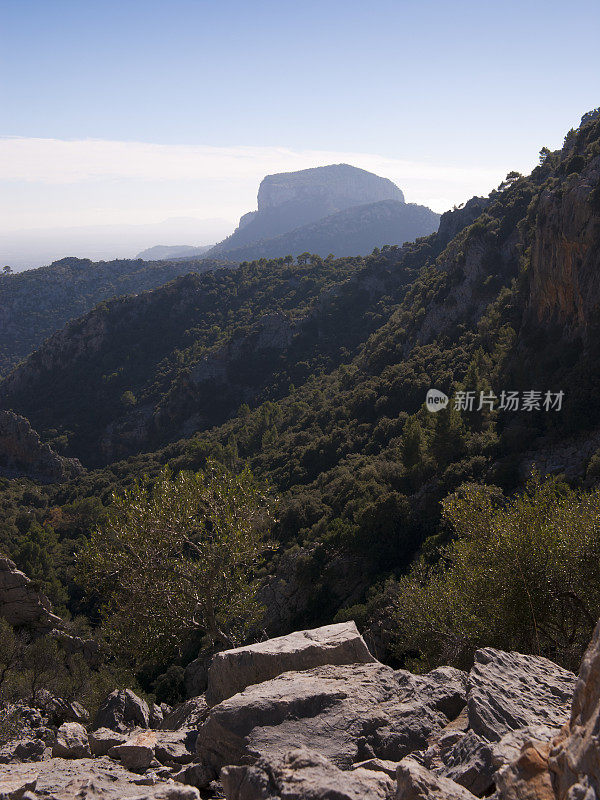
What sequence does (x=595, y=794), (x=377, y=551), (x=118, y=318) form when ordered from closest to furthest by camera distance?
1. (x=595, y=794)
2. (x=377, y=551)
3. (x=118, y=318)

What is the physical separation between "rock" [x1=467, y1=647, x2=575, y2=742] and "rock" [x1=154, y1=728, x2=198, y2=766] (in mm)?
7902

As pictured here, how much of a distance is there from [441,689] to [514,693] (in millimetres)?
2091

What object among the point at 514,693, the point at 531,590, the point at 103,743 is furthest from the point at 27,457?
the point at 514,693

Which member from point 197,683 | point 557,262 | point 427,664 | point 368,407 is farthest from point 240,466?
point 427,664

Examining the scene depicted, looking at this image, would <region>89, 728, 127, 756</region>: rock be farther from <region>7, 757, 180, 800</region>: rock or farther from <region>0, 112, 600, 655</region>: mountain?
<region>0, 112, 600, 655</region>: mountain

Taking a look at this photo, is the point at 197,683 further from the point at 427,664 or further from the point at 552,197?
the point at 552,197

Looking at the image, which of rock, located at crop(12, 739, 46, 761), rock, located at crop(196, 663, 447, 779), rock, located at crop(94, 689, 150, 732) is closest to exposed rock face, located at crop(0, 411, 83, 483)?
rock, located at crop(94, 689, 150, 732)

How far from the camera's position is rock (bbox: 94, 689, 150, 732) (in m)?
18.2

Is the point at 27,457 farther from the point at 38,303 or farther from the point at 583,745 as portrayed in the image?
the point at 38,303

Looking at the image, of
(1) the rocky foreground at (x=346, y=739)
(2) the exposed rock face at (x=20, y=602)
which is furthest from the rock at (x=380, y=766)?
(2) the exposed rock face at (x=20, y=602)

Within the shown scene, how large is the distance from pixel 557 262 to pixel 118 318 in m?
110

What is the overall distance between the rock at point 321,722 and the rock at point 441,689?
0.84 feet

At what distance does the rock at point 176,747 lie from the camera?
13328mm

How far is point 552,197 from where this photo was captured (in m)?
49.5
